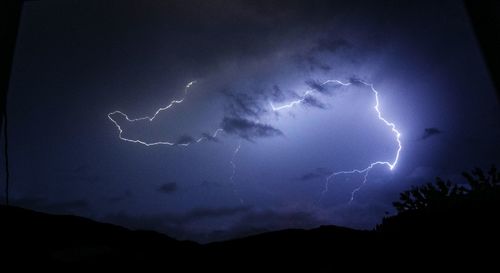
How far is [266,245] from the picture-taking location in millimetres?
1889

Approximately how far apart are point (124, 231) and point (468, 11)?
294 cm

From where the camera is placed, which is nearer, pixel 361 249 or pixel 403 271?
pixel 403 271

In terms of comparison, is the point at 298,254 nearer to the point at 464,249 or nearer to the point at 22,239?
the point at 464,249

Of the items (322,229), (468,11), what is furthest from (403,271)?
(468,11)

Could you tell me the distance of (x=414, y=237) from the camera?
1412 mm

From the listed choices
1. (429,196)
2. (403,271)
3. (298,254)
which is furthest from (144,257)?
(429,196)

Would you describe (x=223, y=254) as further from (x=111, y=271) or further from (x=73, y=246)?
(x=73, y=246)

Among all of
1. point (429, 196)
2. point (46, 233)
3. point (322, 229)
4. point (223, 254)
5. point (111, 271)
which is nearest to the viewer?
point (111, 271)

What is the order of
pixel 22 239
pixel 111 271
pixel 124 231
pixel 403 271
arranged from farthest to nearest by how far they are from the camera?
pixel 124 231 < pixel 22 239 < pixel 111 271 < pixel 403 271

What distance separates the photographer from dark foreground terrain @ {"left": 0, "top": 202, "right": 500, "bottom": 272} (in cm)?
130

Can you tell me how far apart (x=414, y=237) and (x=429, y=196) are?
27.8 feet

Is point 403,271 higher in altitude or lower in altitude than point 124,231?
lower

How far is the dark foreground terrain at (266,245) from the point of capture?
1302 mm

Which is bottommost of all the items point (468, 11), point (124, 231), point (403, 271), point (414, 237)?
point (403, 271)
